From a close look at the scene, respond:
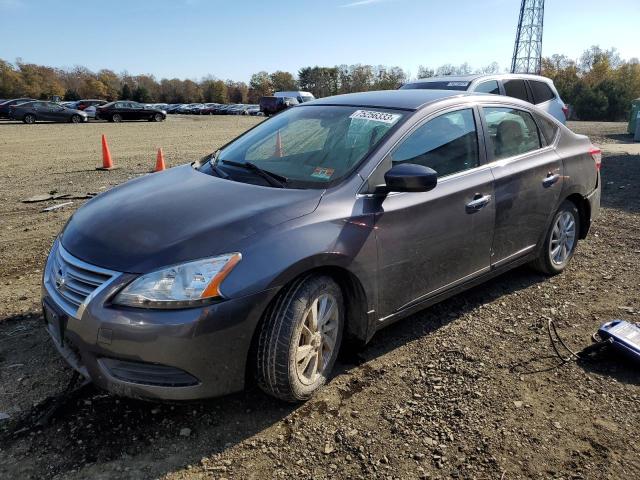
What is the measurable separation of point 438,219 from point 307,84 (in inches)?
4577

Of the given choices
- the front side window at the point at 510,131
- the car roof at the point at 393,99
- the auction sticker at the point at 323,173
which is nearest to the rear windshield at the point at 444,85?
the front side window at the point at 510,131

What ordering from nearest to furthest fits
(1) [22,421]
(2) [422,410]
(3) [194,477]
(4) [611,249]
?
(3) [194,477], (1) [22,421], (2) [422,410], (4) [611,249]

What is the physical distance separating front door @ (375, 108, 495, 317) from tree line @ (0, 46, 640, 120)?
47093 mm

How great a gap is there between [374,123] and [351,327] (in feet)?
4.54

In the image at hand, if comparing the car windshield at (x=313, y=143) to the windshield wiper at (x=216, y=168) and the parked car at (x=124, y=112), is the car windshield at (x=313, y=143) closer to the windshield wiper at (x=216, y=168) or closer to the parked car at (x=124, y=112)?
the windshield wiper at (x=216, y=168)

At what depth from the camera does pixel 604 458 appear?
2.56 m

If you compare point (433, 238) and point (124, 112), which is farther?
point (124, 112)

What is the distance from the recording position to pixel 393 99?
379 cm

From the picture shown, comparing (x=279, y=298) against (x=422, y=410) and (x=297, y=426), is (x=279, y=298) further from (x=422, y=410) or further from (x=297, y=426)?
(x=422, y=410)

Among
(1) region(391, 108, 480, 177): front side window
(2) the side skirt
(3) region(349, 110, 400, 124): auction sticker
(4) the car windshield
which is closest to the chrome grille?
(4) the car windshield

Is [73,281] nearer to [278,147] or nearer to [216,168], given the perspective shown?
[216,168]

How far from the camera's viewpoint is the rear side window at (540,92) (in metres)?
9.79

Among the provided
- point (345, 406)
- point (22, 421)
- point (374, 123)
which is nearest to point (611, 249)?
point (374, 123)

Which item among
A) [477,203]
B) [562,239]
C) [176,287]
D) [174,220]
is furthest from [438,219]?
[562,239]
